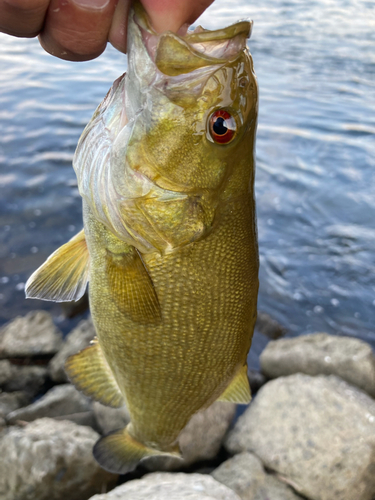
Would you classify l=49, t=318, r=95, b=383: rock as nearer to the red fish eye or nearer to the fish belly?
the fish belly

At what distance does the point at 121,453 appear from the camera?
9.00 feet

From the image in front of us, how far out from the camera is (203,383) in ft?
7.65

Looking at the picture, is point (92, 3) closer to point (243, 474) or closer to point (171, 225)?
point (171, 225)

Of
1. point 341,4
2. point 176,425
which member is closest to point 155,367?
point 176,425

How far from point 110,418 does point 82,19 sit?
3.17 m

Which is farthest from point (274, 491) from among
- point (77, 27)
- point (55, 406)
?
point (77, 27)

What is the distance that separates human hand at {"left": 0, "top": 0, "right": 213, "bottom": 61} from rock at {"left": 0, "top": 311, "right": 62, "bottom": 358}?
3.70 metres

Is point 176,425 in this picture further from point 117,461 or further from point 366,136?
point 366,136

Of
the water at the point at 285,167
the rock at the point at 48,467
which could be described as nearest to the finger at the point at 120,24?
the rock at the point at 48,467

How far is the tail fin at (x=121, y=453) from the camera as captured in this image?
273cm

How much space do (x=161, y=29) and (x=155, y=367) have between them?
1.51 metres

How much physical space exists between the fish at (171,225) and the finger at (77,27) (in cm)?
15

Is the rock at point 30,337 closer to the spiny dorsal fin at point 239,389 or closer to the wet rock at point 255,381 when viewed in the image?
the wet rock at point 255,381

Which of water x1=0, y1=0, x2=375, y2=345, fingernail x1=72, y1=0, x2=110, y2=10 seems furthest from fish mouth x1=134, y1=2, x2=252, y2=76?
water x1=0, y1=0, x2=375, y2=345
